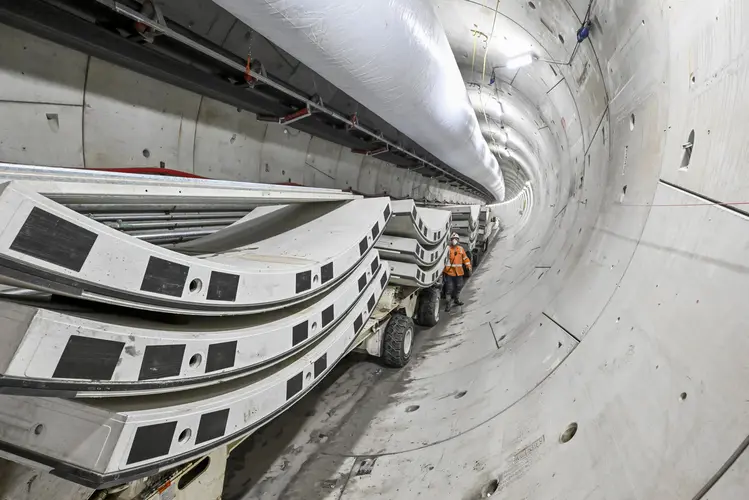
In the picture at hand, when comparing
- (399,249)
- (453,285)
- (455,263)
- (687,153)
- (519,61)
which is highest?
(519,61)

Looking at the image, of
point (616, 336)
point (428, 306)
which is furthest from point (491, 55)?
point (616, 336)

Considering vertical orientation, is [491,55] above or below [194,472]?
above

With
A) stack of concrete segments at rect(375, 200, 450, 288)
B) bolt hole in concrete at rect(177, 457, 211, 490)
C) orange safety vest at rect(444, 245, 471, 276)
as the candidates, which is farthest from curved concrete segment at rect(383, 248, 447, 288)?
bolt hole in concrete at rect(177, 457, 211, 490)

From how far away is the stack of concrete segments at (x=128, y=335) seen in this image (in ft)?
2.98

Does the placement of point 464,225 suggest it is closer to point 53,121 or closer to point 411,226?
point 411,226

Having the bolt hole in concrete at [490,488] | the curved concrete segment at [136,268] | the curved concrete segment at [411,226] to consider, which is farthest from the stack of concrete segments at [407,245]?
the bolt hole in concrete at [490,488]

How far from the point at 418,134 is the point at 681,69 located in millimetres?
2650

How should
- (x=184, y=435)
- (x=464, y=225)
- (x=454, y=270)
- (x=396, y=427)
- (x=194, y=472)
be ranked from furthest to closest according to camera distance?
1. (x=464, y=225)
2. (x=454, y=270)
3. (x=396, y=427)
4. (x=194, y=472)
5. (x=184, y=435)

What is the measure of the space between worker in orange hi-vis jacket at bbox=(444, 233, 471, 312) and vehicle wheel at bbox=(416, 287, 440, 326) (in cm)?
80

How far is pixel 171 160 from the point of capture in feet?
9.06

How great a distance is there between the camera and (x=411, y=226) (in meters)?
3.71

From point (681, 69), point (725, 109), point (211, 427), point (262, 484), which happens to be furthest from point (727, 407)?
point (262, 484)

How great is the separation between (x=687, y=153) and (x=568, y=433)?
133 centimetres

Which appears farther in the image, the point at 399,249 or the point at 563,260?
the point at 399,249
